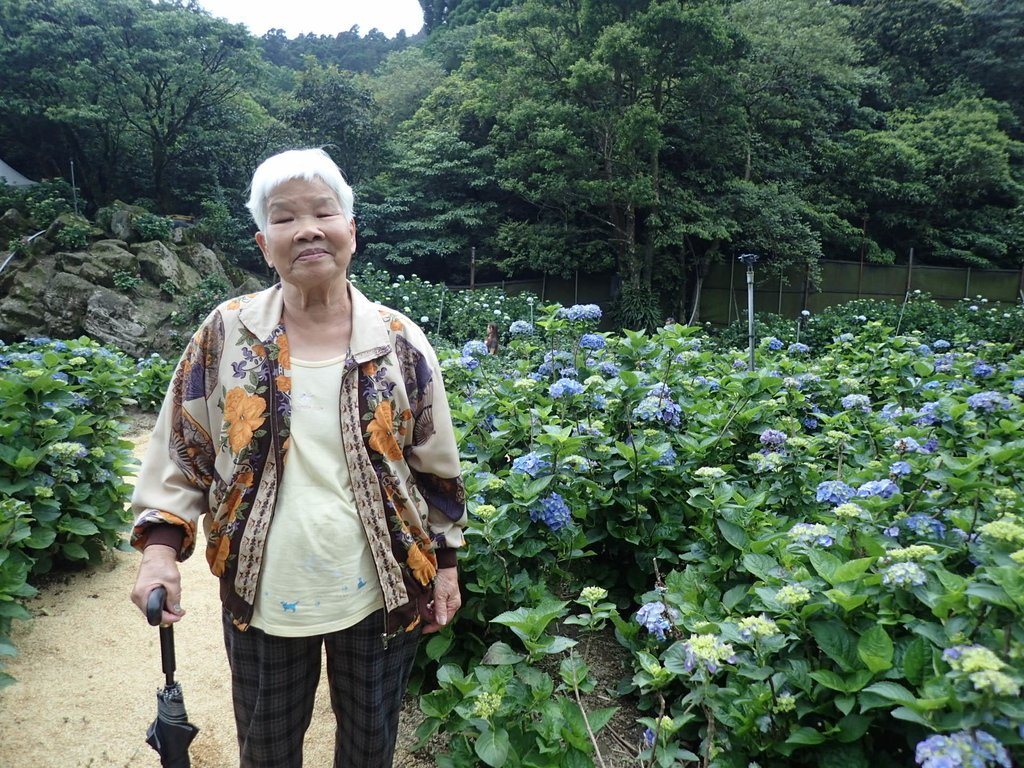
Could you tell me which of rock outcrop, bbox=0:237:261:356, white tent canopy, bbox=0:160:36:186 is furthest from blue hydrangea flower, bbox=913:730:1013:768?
white tent canopy, bbox=0:160:36:186

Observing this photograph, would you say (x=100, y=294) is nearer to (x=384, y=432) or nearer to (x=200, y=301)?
(x=200, y=301)

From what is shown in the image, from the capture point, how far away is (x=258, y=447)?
1181mm

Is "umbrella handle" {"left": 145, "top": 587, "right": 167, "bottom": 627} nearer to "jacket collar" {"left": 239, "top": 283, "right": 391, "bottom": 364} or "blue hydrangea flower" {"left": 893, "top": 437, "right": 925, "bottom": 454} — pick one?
"jacket collar" {"left": 239, "top": 283, "right": 391, "bottom": 364}

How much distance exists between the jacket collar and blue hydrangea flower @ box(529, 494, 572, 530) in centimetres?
77

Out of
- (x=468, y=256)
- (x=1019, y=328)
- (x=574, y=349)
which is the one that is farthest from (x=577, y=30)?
(x=574, y=349)

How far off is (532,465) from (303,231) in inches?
39.3

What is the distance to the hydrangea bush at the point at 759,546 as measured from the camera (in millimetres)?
1166

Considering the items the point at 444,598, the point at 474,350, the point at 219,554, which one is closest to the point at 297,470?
the point at 219,554

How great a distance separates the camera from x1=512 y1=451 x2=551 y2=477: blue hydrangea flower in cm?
193

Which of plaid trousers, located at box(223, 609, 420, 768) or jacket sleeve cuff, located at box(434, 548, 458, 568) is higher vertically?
jacket sleeve cuff, located at box(434, 548, 458, 568)

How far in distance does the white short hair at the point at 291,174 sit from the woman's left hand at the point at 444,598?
2.47 ft

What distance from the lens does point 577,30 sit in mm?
13312

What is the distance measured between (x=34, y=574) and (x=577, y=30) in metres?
13.5

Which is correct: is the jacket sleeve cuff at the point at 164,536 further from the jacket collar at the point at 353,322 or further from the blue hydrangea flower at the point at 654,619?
the blue hydrangea flower at the point at 654,619
